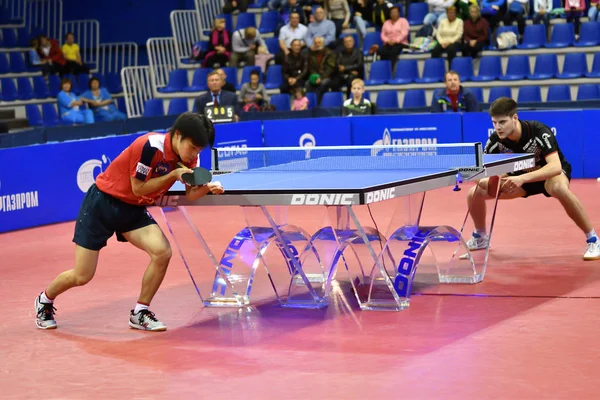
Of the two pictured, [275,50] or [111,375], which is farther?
[275,50]

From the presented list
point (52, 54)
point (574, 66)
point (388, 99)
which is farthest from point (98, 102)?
point (574, 66)

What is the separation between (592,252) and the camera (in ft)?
29.0

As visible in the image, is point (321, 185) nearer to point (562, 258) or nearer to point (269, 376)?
point (269, 376)

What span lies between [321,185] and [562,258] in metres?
3.00

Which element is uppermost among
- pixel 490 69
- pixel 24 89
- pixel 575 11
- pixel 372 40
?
pixel 575 11

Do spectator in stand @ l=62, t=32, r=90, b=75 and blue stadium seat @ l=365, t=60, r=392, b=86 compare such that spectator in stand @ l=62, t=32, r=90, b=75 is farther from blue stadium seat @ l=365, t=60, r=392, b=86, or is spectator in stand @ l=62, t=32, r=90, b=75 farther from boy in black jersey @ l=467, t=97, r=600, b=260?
boy in black jersey @ l=467, t=97, r=600, b=260

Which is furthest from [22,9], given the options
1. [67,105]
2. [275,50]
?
[275,50]

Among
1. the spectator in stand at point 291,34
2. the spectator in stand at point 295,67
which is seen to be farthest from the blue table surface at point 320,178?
the spectator in stand at point 291,34

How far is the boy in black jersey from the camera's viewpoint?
28.1ft

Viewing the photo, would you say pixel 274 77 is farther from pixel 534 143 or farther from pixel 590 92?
pixel 534 143

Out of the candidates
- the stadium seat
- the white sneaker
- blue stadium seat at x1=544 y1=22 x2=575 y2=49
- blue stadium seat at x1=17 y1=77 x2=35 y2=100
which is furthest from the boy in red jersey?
blue stadium seat at x1=17 y1=77 x2=35 y2=100

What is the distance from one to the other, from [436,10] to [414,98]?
2.34m

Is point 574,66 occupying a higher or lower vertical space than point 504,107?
lower

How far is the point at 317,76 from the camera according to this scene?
1925 centimetres
